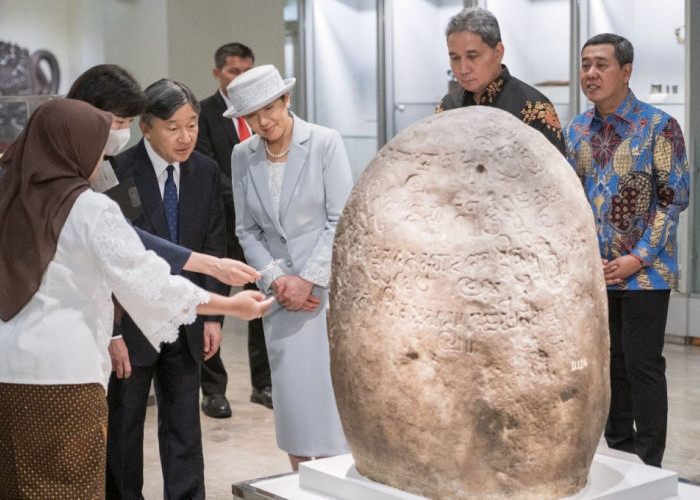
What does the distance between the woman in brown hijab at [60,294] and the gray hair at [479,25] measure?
1532 millimetres

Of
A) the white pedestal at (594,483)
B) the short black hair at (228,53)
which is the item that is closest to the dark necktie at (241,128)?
the short black hair at (228,53)

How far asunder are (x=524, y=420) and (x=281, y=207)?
1.88 meters

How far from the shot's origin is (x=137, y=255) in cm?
319

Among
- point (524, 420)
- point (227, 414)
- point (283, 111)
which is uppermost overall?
point (283, 111)

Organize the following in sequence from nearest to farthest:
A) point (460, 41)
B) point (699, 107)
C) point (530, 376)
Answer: point (530, 376) → point (460, 41) → point (699, 107)

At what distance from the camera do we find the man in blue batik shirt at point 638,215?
181 inches

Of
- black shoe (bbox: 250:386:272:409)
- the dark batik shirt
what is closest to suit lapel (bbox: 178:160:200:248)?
the dark batik shirt

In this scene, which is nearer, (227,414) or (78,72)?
(227,414)

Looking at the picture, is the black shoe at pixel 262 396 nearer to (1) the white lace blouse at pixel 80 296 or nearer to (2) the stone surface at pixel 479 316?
(1) the white lace blouse at pixel 80 296

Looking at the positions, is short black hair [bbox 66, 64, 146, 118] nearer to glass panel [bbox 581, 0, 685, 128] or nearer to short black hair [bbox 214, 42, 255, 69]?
short black hair [bbox 214, 42, 255, 69]

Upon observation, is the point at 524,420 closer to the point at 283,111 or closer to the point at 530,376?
the point at 530,376

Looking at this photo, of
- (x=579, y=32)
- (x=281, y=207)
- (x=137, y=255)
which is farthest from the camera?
(x=579, y=32)

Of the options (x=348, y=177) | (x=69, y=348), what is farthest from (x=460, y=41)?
(x=69, y=348)

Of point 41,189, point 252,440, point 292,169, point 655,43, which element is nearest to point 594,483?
point 41,189
